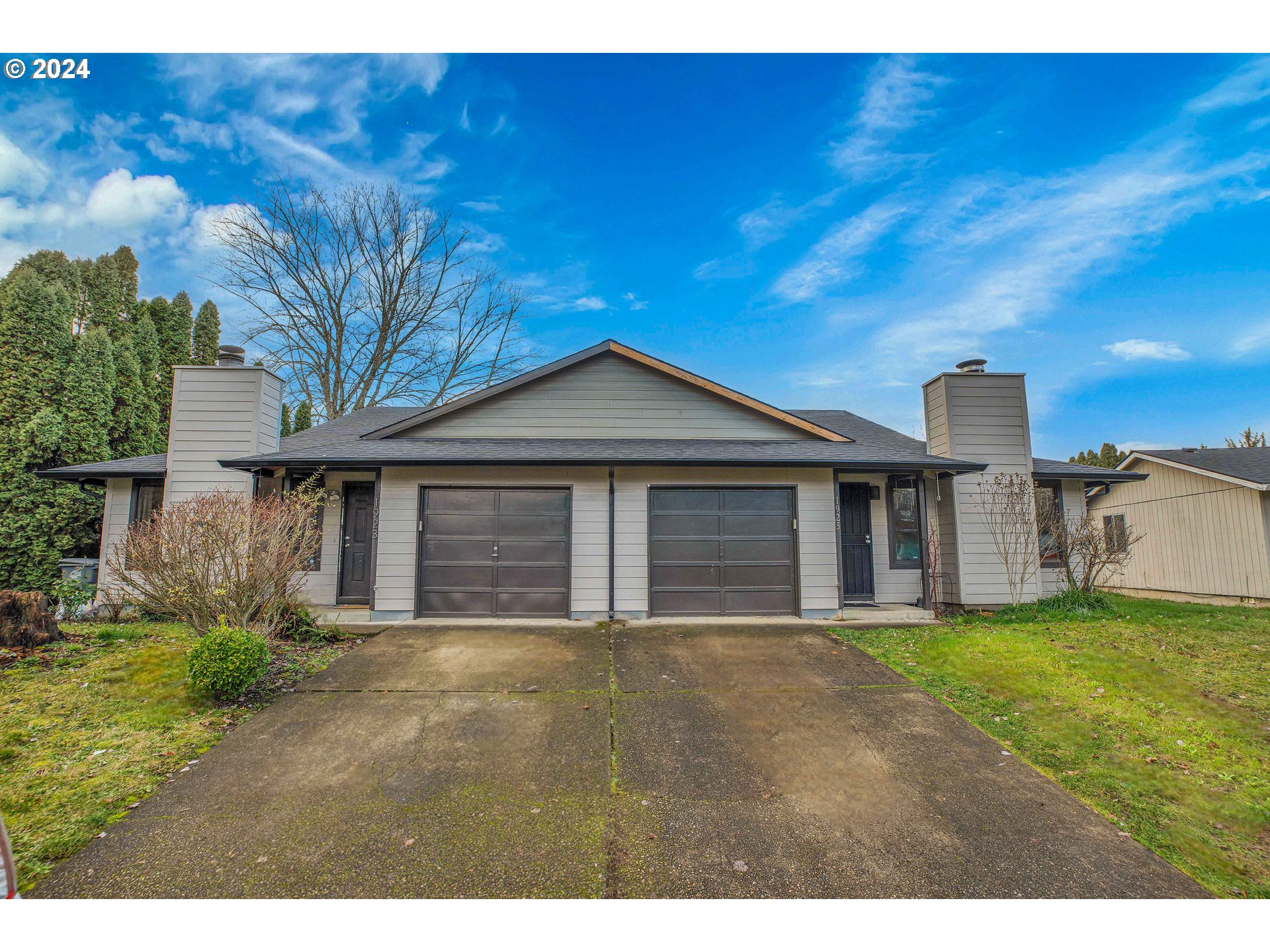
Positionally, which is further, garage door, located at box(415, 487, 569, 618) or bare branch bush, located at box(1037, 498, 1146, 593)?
bare branch bush, located at box(1037, 498, 1146, 593)

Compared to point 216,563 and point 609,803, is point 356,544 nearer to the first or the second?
point 216,563

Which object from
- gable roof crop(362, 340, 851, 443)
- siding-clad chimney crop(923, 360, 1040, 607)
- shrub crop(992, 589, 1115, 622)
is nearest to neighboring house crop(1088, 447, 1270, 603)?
shrub crop(992, 589, 1115, 622)

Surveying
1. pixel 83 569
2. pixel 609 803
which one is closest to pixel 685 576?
pixel 609 803

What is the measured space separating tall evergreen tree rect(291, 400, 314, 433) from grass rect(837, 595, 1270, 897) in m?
18.1

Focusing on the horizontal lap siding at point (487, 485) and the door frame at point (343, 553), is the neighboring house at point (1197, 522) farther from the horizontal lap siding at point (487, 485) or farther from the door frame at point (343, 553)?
the door frame at point (343, 553)

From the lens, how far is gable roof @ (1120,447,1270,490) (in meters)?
10.2

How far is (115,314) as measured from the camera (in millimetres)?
14234

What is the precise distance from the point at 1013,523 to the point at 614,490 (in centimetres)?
691

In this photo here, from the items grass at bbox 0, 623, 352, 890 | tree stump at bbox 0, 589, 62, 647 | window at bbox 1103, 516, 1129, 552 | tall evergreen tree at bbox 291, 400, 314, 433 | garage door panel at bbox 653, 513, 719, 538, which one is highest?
tall evergreen tree at bbox 291, 400, 314, 433

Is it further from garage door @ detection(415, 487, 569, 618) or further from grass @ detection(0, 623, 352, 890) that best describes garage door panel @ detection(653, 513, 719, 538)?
grass @ detection(0, 623, 352, 890)

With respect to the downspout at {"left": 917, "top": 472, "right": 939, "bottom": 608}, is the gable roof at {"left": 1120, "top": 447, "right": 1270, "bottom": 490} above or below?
above

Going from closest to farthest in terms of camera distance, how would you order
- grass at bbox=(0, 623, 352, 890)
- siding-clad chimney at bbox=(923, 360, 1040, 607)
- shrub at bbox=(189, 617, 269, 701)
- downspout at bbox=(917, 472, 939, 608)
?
1. grass at bbox=(0, 623, 352, 890)
2. shrub at bbox=(189, 617, 269, 701)
3. downspout at bbox=(917, 472, 939, 608)
4. siding-clad chimney at bbox=(923, 360, 1040, 607)

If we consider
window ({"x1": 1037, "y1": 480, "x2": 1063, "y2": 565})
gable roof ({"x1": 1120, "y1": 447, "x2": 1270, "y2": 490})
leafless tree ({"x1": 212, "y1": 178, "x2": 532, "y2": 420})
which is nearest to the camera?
window ({"x1": 1037, "y1": 480, "x2": 1063, "y2": 565})

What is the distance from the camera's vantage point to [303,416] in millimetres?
17484
